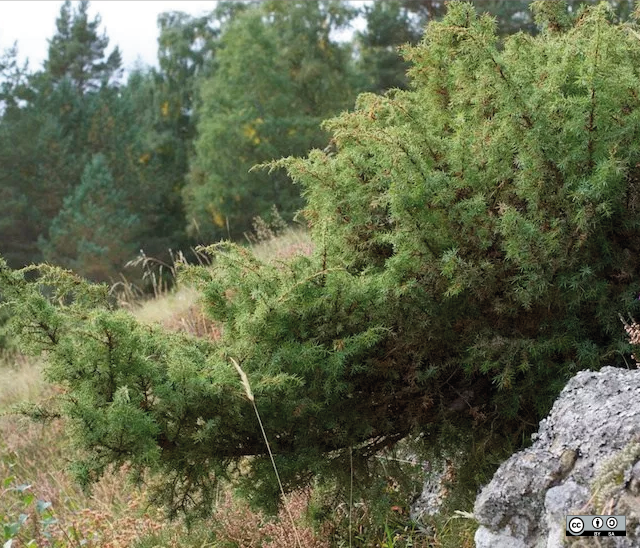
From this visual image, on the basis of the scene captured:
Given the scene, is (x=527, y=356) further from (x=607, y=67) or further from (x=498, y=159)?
(x=607, y=67)

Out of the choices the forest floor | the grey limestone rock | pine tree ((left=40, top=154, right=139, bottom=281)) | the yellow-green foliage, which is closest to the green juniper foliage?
the forest floor

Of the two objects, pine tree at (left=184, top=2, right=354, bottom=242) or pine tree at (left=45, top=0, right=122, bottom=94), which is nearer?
pine tree at (left=184, top=2, right=354, bottom=242)

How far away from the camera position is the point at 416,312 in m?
2.85

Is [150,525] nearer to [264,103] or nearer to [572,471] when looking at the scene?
[572,471]

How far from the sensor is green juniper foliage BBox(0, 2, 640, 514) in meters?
2.59

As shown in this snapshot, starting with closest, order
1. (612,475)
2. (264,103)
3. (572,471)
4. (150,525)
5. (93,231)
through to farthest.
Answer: (612,475), (572,471), (150,525), (264,103), (93,231)

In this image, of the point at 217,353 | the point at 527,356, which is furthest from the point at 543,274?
the point at 217,353

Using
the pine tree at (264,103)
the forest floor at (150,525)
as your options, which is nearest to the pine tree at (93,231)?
the pine tree at (264,103)

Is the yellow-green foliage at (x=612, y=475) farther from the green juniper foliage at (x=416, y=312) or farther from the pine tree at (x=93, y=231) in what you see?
the pine tree at (x=93, y=231)

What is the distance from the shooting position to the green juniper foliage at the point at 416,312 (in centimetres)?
259

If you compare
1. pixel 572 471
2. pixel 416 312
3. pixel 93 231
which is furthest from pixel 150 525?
pixel 93 231

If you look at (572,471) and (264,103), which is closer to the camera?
(572,471)

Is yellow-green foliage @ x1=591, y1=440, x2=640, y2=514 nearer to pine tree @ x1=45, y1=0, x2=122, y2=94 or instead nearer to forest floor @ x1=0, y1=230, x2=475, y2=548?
forest floor @ x1=0, y1=230, x2=475, y2=548

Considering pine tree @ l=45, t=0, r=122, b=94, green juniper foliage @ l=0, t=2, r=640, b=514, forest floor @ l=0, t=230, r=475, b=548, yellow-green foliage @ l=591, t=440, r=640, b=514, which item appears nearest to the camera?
yellow-green foliage @ l=591, t=440, r=640, b=514
